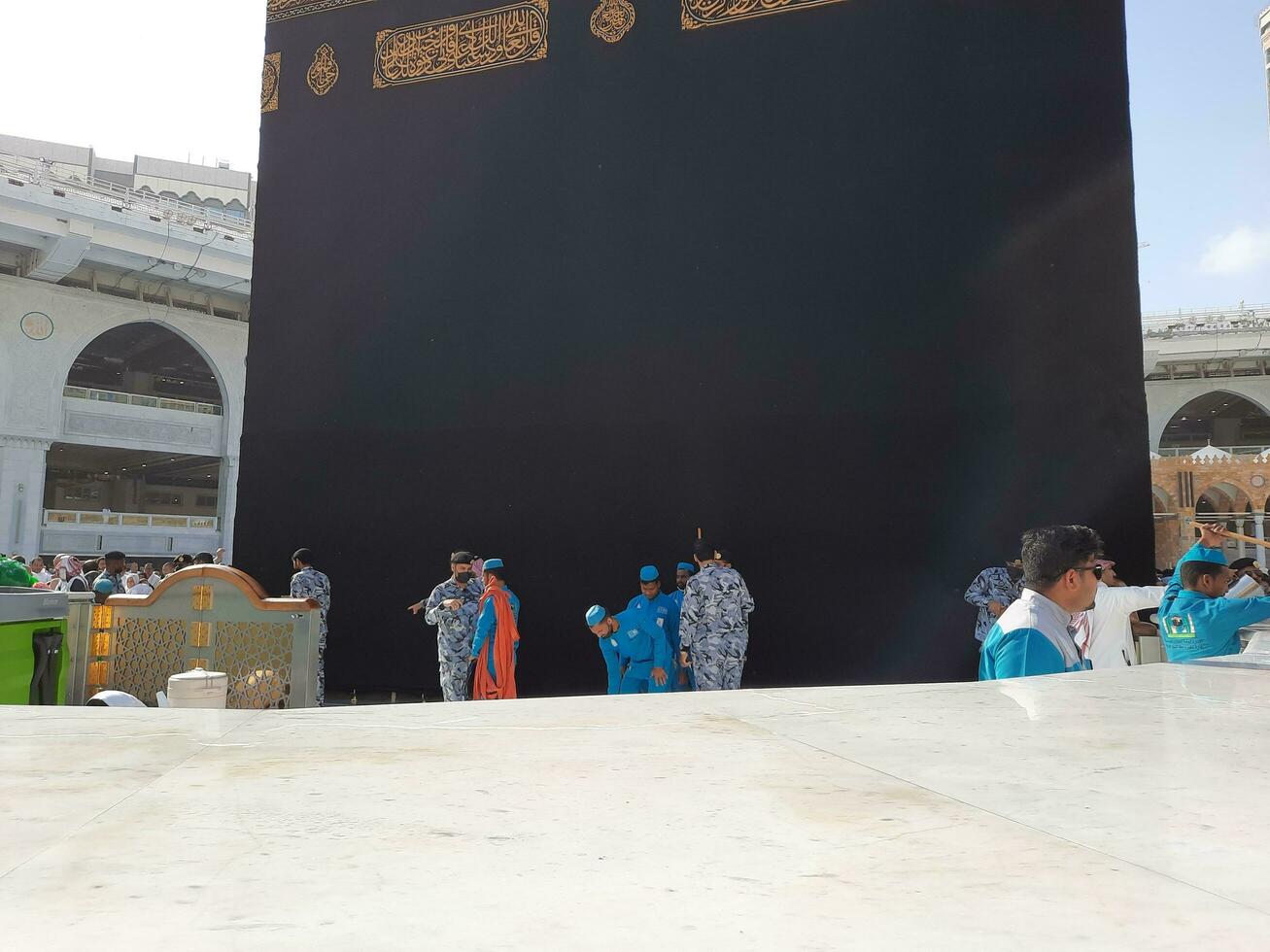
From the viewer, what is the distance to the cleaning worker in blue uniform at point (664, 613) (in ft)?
14.0

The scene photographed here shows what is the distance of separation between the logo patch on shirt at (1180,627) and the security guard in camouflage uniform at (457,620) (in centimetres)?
327

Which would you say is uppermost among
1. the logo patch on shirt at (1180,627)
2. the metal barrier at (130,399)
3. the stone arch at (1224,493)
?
the metal barrier at (130,399)

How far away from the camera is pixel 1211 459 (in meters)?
14.4

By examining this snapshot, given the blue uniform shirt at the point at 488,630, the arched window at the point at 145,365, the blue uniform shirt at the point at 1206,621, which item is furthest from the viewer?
the arched window at the point at 145,365

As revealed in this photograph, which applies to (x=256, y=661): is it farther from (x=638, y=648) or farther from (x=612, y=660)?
(x=638, y=648)

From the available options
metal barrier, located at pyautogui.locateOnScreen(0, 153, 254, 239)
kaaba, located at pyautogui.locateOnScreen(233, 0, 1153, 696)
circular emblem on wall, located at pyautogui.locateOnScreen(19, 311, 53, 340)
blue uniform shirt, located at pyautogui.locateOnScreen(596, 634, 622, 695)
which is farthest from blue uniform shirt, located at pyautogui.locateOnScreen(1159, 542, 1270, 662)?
circular emblem on wall, located at pyautogui.locateOnScreen(19, 311, 53, 340)

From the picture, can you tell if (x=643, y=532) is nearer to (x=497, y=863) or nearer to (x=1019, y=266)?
(x=1019, y=266)

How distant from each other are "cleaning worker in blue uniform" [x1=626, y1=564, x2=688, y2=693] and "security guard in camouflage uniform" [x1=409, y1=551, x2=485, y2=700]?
96 cm

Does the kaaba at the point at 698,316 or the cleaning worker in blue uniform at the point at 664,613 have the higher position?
the kaaba at the point at 698,316

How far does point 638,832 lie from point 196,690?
2.79m

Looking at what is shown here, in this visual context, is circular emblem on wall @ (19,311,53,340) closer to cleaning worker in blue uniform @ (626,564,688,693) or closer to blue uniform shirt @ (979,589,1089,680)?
cleaning worker in blue uniform @ (626,564,688,693)

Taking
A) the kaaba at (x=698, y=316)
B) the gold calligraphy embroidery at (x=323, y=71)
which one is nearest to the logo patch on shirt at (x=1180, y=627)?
the kaaba at (x=698, y=316)

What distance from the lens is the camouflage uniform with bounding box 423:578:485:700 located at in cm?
473

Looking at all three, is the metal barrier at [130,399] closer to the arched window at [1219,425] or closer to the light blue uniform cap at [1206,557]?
the light blue uniform cap at [1206,557]
